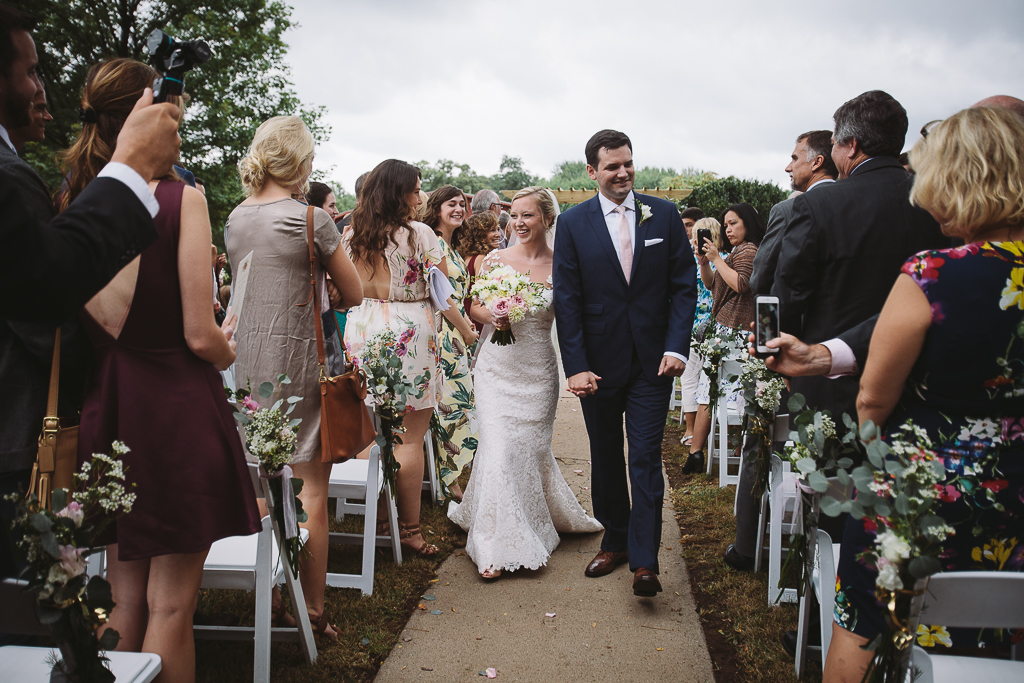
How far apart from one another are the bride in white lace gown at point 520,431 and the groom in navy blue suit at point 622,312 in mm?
425

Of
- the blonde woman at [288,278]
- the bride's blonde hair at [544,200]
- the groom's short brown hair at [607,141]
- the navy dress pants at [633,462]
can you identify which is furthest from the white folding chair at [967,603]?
the bride's blonde hair at [544,200]

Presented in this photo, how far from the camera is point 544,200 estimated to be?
4.57 metres

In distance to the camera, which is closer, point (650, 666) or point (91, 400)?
point (91, 400)

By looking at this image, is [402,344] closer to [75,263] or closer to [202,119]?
[75,263]

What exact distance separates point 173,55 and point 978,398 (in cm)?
241

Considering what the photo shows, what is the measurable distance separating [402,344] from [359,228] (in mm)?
795

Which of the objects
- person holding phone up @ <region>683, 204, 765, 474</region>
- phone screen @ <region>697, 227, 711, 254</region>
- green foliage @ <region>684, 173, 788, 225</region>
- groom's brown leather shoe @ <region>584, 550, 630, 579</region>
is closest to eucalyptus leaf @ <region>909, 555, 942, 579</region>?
groom's brown leather shoe @ <region>584, 550, 630, 579</region>

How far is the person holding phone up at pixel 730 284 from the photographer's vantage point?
19.3 feet

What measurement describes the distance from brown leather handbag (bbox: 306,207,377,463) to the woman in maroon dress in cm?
95

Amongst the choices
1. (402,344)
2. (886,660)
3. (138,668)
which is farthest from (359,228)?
(886,660)

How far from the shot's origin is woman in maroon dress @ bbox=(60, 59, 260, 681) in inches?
77.8

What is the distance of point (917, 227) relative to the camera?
3.10 metres

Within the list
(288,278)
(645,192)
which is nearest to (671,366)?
(288,278)

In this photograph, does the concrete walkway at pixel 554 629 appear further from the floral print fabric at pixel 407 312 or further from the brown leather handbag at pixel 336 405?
the floral print fabric at pixel 407 312
